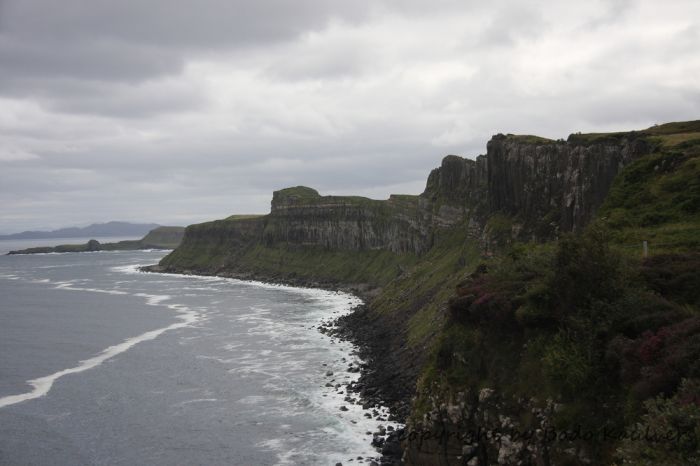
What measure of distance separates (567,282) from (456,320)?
1252 centimetres

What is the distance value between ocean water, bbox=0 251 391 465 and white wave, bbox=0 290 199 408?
8.3 inches

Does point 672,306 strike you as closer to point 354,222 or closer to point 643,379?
point 643,379

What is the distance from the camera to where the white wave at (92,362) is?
212 feet

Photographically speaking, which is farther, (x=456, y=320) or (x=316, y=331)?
(x=316, y=331)

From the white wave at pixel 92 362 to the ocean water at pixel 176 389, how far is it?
0.21 metres

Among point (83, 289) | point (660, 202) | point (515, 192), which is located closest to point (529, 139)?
point (515, 192)

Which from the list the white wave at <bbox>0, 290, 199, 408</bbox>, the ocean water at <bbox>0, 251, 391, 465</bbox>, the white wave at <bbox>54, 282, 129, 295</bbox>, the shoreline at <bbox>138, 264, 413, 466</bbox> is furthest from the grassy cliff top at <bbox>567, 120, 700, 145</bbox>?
the white wave at <bbox>54, 282, 129, 295</bbox>

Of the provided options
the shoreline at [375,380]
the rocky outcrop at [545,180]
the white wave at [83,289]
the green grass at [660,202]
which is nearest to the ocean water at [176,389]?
the shoreline at [375,380]

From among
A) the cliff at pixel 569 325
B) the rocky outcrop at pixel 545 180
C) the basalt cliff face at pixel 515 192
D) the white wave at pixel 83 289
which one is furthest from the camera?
the white wave at pixel 83 289

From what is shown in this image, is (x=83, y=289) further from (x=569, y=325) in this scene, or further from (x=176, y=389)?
(x=569, y=325)

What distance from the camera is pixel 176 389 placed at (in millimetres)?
66562

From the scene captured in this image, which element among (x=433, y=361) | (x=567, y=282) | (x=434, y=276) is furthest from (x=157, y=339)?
(x=567, y=282)

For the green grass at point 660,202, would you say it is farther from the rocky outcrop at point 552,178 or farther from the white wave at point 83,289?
the white wave at point 83,289

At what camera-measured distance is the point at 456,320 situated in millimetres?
45656
